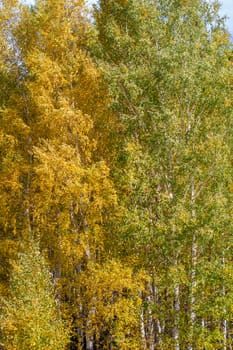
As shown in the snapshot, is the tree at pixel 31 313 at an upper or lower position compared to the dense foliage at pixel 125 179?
lower

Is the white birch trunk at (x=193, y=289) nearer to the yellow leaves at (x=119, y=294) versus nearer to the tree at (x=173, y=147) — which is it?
the tree at (x=173, y=147)

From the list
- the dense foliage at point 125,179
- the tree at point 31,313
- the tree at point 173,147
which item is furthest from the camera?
the tree at point 173,147

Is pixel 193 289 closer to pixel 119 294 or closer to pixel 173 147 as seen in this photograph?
pixel 119 294

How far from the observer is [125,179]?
17.0 meters

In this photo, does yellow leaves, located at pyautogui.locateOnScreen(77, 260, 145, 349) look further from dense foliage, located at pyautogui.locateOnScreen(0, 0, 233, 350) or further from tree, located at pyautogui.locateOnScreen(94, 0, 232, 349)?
tree, located at pyautogui.locateOnScreen(94, 0, 232, 349)

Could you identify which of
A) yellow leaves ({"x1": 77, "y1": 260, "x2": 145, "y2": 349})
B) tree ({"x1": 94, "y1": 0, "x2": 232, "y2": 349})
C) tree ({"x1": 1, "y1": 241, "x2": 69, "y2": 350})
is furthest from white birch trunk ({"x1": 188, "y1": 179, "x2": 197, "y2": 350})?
tree ({"x1": 1, "y1": 241, "x2": 69, "y2": 350})

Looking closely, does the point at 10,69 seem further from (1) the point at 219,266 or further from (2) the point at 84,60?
(1) the point at 219,266

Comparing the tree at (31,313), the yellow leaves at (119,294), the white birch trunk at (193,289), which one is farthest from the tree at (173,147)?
the tree at (31,313)

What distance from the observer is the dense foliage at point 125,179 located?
16.5 m

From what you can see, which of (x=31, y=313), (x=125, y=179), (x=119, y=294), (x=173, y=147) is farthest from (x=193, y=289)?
(x=31, y=313)

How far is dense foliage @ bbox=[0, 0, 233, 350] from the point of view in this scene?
16547 mm

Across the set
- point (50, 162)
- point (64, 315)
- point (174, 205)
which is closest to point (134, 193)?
point (174, 205)

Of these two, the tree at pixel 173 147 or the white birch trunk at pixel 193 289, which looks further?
the tree at pixel 173 147

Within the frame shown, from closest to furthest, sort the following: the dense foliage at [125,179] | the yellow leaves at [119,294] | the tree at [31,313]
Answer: the tree at [31,313] → the yellow leaves at [119,294] → the dense foliage at [125,179]
